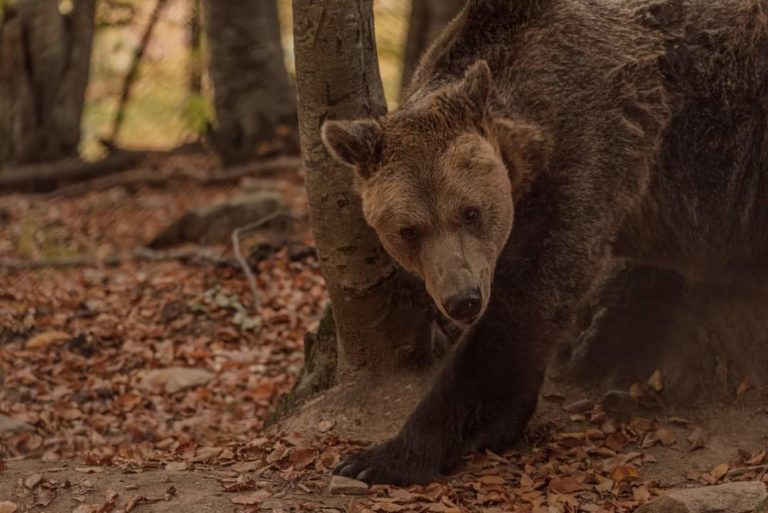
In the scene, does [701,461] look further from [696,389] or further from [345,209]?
[345,209]

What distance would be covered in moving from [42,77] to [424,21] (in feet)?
14.3

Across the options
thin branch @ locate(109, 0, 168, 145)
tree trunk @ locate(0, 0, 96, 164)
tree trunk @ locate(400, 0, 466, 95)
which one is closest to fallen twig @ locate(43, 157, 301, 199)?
tree trunk @ locate(0, 0, 96, 164)

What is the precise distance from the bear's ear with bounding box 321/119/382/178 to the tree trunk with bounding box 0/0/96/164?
7804 millimetres

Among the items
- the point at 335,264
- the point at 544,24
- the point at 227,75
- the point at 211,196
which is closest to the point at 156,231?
the point at 211,196

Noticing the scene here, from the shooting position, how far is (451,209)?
4965mm

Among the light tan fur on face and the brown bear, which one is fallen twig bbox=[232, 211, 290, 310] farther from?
the light tan fur on face

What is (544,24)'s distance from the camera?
219 inches

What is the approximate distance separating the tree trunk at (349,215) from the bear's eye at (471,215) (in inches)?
40.3

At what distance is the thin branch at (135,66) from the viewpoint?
1464cm

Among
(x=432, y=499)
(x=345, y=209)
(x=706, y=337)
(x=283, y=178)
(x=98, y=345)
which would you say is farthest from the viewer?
(x=283, y=178)

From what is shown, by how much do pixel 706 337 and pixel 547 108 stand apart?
1.90 m

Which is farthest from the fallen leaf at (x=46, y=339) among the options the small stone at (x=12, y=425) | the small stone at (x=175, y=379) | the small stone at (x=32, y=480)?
the small stone at (x=32, y=480)

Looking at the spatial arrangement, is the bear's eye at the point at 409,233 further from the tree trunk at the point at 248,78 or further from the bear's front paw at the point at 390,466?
the tree trunk at the point at 248,78

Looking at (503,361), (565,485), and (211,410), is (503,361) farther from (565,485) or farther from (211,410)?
(211,410)
